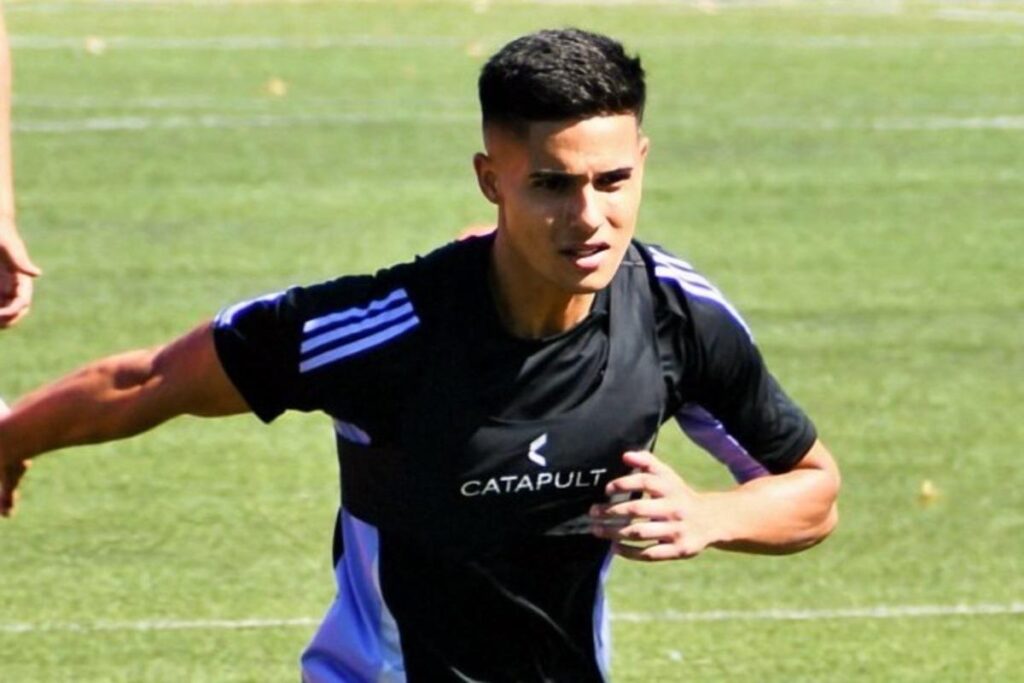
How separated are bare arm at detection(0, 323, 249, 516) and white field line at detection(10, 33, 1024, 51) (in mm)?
13635

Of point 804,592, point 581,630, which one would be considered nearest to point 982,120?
point 804,592

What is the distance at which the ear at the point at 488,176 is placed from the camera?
189 inches

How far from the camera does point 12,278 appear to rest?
208 inches

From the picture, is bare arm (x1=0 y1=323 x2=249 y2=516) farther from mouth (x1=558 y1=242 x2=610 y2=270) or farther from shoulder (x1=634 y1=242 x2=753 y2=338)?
shoulder (x1=634 y1=242 x2=753 y2=338)

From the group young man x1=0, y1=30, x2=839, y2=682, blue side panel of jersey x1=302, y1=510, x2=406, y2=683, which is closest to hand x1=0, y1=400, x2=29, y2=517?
young man x1=0, y1=30, x2=839, y2=682

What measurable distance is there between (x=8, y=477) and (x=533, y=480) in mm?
1002

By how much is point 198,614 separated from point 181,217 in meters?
5.77

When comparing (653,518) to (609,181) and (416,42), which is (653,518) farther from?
(416,42)

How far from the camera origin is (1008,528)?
8.67 m

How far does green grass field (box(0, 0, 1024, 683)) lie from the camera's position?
773cm

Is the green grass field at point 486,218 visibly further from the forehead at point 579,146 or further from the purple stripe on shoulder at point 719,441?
the forehead at point 579,146

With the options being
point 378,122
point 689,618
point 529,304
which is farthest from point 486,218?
→ point 529,304

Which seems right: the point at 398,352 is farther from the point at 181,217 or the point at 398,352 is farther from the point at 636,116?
the point at 181,217

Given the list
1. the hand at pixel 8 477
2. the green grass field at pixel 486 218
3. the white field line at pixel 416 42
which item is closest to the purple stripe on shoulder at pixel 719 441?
the hand at pixel 8 477
